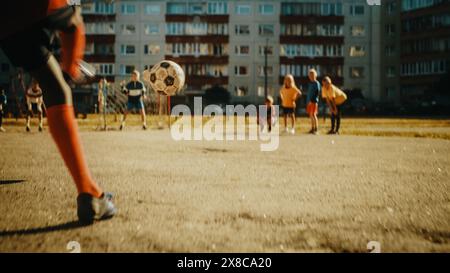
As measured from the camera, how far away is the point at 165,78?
46.1ft

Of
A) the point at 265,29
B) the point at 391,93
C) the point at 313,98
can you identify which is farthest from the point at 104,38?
the point at 313,98

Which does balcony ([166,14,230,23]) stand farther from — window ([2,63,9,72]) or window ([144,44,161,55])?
window ([2,63,9,72])

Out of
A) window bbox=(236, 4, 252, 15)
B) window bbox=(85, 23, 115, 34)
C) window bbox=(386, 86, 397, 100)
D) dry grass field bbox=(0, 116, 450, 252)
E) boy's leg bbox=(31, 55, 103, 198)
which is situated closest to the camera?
dry grass field bbox=(0, 116, 450, 252)

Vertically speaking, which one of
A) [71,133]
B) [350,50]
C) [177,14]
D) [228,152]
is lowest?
[228,152]

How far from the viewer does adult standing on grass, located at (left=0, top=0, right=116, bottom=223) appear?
2.83 meters

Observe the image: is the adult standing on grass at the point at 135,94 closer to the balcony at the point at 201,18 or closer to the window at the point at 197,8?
the balcony at the point at 201,18

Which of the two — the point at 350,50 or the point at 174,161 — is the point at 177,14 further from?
the point at 174,161

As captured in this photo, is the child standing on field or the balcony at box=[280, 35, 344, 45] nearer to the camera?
the child standing on field

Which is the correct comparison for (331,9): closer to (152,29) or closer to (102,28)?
(152,29)

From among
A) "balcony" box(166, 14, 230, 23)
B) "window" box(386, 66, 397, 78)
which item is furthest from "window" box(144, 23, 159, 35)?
"window" box(386, 66, 397, 78)

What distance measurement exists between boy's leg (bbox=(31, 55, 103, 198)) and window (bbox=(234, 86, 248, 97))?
66.3m

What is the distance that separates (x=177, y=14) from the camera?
6875 cm
